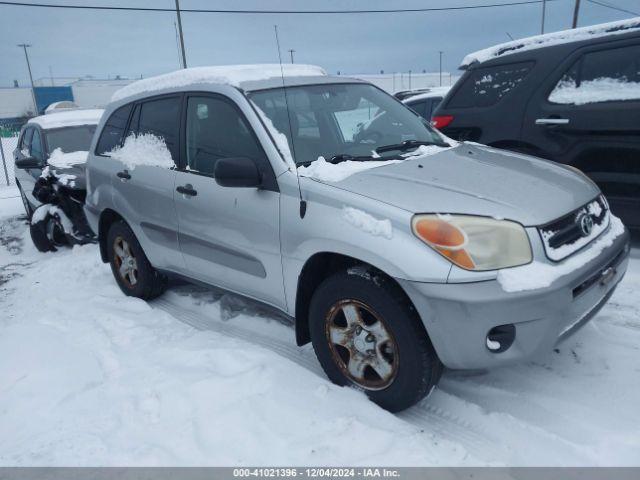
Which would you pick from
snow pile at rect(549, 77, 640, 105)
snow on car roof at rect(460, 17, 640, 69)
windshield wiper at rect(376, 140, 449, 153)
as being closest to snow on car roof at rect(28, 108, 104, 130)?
snow on car roof at rect(460, 17, 640, 69)

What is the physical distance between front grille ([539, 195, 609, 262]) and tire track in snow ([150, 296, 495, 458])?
971 millimetres

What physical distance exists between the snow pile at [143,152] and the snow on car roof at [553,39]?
337 centimetres

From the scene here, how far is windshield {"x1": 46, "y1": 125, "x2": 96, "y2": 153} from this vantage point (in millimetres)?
7914

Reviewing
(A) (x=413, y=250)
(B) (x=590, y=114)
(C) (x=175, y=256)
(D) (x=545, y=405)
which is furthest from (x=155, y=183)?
(B) (x=590, y=114)

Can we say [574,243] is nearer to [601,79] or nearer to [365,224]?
[365,224]

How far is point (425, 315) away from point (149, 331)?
234 cm

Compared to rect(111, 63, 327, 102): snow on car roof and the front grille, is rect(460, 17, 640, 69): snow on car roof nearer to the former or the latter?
rect(111, 63, 327, 102): snow on car roof

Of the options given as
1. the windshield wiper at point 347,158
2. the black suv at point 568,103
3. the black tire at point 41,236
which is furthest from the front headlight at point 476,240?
the black tire at point 41,236

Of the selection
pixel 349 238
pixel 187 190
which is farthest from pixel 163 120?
pixel 349 238

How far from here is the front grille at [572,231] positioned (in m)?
2.47

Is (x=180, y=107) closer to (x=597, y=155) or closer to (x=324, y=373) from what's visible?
(x=324, y=373)

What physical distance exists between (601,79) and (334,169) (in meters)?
3.06

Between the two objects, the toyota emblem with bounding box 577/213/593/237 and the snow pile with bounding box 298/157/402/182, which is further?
the snow pile with bounding box 298/157/402/182

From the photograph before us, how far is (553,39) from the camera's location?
4.96m
